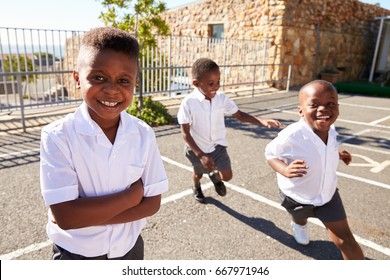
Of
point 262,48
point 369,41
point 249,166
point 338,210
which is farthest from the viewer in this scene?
point 369,41

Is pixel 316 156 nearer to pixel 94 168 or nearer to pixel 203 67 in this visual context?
pixel 203 67

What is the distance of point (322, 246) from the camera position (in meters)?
2.96

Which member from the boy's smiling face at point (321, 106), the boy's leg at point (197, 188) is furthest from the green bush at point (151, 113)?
the boy's smiling face at point (321, 106)

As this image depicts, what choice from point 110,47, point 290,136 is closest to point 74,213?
point 110,47

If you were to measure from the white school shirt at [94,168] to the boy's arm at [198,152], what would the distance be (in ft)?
4.50

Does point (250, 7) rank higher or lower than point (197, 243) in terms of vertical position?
higher

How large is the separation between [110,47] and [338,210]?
204 centimetres

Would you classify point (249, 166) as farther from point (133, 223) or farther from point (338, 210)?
point (133, 223)

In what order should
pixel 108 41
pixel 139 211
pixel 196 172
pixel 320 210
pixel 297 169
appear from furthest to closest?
pixel 196 172 → pixel 320 210 → pixel 297 169 → pixel 139 211 → pixel 108 41

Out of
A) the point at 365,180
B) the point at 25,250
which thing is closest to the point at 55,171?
the point at 25,250

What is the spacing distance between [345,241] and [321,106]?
101cm

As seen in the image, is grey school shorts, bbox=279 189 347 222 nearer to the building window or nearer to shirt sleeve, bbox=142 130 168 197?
shirt sleeve, bbox=142 130 168 197

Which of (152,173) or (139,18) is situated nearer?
(152,173)

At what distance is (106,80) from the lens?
1385mm
